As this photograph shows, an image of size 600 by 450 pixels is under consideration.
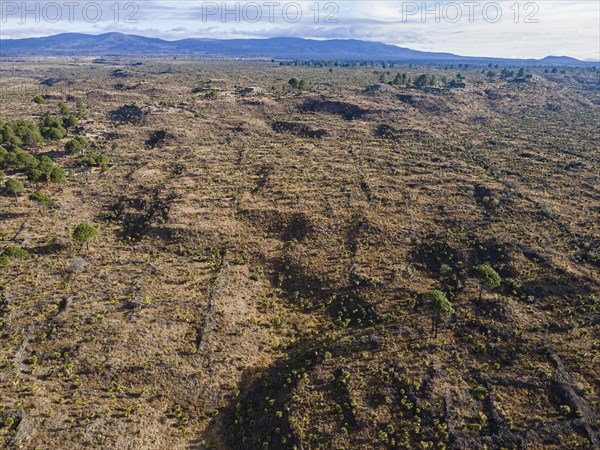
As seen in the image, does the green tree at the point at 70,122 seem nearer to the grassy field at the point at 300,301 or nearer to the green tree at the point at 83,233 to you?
the grassy field at the point at 300,301

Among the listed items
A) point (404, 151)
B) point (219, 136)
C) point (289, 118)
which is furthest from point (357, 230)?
point (289, 118)

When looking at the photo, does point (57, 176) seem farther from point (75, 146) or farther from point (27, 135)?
point (27, 135)

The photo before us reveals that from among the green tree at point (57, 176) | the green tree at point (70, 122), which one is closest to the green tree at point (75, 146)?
the green tree at point (57, 176)

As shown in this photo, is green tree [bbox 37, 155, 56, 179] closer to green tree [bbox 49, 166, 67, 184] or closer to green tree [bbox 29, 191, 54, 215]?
green tree [bbox 49, 166, 67, 184]

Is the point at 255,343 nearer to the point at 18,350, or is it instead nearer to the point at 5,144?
the point at 18,350

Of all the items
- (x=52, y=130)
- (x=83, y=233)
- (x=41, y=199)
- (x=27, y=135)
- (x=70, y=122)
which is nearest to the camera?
(x=83, y=233)

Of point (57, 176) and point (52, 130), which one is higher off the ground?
point (52, 130)

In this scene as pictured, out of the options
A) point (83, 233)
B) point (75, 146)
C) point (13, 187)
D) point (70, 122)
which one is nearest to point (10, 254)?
point (83, 233)

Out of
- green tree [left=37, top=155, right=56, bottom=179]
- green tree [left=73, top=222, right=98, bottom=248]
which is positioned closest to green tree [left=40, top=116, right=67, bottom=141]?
green tree [left=37, top=155, right=56, bottom=179]

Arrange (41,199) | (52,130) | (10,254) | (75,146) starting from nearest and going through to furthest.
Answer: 1. (10,254)
2. (41,199)
3. (75,146)
4. (52,130)
